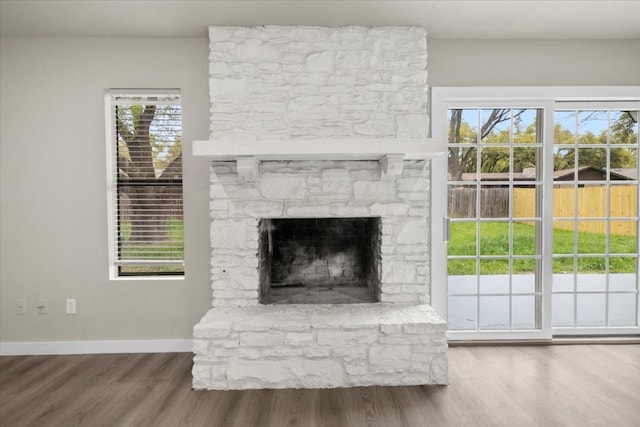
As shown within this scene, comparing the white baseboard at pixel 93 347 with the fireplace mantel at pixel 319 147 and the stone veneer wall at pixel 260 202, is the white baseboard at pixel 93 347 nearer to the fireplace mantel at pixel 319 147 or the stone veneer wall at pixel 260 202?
the stone veneer wall at pixel 260 202

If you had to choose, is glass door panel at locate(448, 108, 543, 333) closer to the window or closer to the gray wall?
the gray wall

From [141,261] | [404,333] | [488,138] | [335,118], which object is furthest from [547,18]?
[141,261]

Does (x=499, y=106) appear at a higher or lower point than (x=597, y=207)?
higher

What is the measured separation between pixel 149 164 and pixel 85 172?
499 mm

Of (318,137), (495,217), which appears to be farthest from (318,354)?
(495,217)

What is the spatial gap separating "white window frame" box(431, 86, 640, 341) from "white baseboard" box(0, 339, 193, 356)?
88.0 inches

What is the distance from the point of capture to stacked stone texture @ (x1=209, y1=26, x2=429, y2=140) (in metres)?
3.04

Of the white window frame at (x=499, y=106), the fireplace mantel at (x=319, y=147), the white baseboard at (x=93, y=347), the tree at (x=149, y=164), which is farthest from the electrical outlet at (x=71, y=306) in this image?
the white window frame at (x=499, y=106)

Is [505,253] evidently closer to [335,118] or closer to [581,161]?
[581,161]

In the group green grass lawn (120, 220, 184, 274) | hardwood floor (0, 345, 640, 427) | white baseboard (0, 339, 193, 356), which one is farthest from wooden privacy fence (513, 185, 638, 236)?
white baseboard (0, 339, 193, 356)

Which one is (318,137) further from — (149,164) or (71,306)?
(71,306)

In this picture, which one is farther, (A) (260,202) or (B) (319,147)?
(A) (260,202)

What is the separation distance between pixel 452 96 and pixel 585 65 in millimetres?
1185

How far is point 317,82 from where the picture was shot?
305 cm
